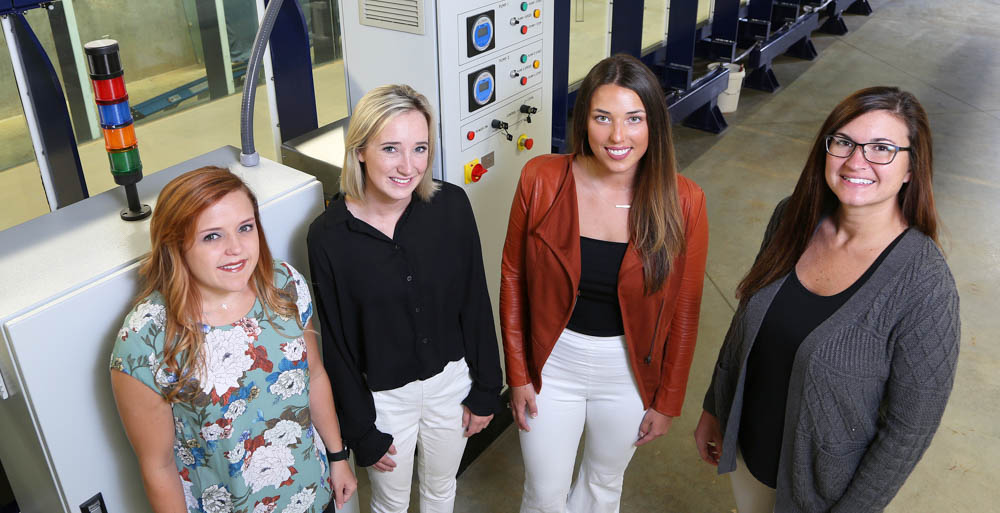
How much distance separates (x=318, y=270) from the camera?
165 centimetres

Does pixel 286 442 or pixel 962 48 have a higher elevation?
pixel 286 442

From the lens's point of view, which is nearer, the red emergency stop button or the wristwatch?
the wristwatch

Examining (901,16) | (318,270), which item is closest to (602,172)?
(318,270)

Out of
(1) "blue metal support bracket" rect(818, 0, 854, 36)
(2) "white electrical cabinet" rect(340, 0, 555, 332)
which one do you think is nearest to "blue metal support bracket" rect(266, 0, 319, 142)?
(2) "white electrical cabinet" rect(340, 0, 555, 332)

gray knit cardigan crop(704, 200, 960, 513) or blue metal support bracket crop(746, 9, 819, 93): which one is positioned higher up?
gray knit cardigan crop(704, 200, 960, 513)

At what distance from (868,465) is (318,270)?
3.79 ft

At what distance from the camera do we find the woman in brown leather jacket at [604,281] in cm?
167

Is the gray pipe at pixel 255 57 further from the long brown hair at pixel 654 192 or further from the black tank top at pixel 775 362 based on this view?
the black tank top at pixel 775 362

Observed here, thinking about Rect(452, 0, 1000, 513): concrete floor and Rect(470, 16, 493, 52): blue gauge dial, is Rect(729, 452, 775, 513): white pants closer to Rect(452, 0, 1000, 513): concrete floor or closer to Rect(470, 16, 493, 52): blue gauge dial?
Rect(452, 0, 1000, 513): concrete floor

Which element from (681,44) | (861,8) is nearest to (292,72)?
(681,44)

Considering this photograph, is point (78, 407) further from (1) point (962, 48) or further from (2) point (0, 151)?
(1) point (962, 48)

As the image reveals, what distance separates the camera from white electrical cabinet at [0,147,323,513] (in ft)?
4.60

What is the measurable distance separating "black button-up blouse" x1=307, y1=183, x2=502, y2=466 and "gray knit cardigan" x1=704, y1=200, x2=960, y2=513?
647 mm

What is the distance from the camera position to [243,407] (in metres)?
1.50
